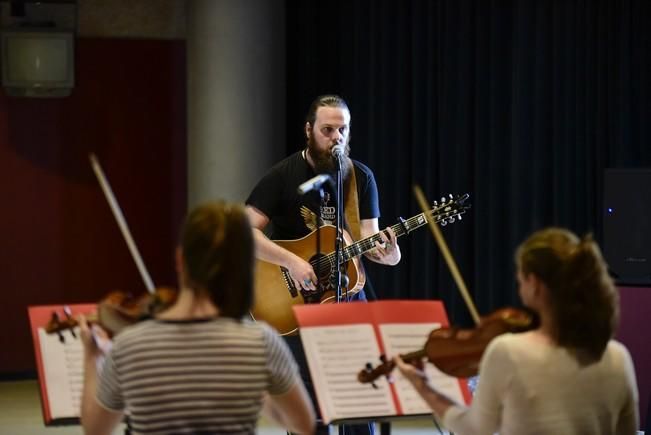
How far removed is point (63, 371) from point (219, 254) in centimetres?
95

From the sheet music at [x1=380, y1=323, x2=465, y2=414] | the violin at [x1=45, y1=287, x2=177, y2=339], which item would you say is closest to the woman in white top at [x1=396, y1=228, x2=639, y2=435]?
the sheet music at [x1=380, y1=323, x2=465, y2=414]

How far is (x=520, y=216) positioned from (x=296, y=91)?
1.58 meters

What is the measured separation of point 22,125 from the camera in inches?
288

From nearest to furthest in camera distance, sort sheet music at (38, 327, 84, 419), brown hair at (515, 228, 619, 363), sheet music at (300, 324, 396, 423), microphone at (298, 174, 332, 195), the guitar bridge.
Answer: brown hair at (515, 228, 619, 363), sheet music at (300, 324, 396, 423), sheet music at (38, 327, 84, 419), microphone at (298, 174, 332, 195), the guitar bridge

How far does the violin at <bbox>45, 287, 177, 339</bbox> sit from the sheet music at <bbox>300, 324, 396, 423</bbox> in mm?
439

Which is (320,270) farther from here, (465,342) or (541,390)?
(541,390)

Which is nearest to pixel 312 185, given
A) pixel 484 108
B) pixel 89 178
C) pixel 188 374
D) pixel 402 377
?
pixel 402 377

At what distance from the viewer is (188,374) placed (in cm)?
240

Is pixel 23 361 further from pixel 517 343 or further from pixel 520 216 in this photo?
pixel 517 343

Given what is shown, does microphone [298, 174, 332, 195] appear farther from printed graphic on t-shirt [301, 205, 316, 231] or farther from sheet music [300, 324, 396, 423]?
sheet music [300, 324, 396, 423]

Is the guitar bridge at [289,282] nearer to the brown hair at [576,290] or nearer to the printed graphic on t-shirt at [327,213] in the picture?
the printed graphic on t-shirt at [327,213]

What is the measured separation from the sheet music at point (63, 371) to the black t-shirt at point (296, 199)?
162 centimetres

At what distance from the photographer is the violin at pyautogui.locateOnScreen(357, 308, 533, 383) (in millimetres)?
2744

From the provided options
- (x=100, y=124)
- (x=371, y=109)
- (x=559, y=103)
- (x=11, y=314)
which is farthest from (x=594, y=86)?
(x=11, y=314)
